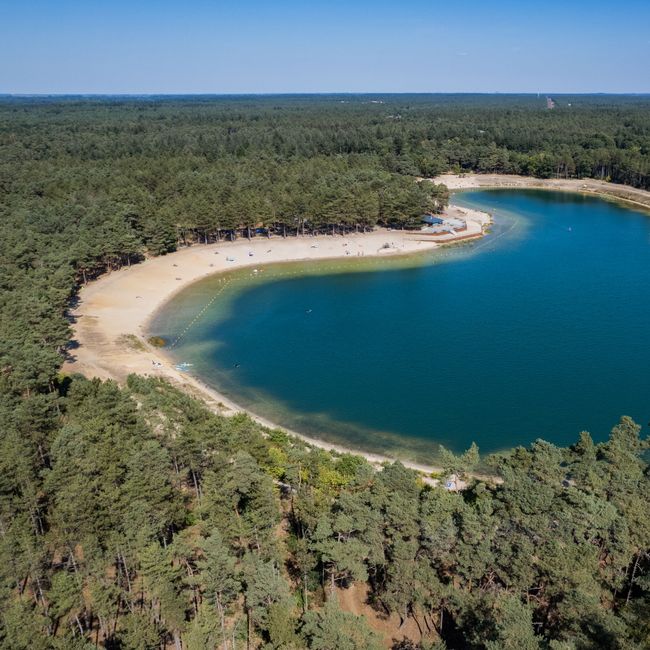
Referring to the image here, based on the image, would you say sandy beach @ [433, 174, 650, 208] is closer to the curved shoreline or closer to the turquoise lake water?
the curved shoreline

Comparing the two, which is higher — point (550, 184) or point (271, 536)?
point (550, 184)

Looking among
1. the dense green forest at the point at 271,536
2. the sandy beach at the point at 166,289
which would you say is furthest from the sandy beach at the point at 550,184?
the dense green forest at the point at 271,536

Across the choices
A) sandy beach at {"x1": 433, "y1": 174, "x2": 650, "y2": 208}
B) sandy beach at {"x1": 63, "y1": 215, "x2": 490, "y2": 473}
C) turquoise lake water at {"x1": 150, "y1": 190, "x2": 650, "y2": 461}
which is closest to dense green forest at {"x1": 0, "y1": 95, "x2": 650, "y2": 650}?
sandy beach at {"x1": 63, "y1": 215, "x2": 490, "y2": 473}

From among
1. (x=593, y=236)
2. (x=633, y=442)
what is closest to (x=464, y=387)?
(x=633, y=442)

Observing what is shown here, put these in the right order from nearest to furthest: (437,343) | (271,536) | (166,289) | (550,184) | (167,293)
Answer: (271,536) → (437,343) → (167,293) → (166,289) → (550,184)

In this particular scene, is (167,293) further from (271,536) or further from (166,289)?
(271,536)

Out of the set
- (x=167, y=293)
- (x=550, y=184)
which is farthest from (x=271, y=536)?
(x=550, y=184)
